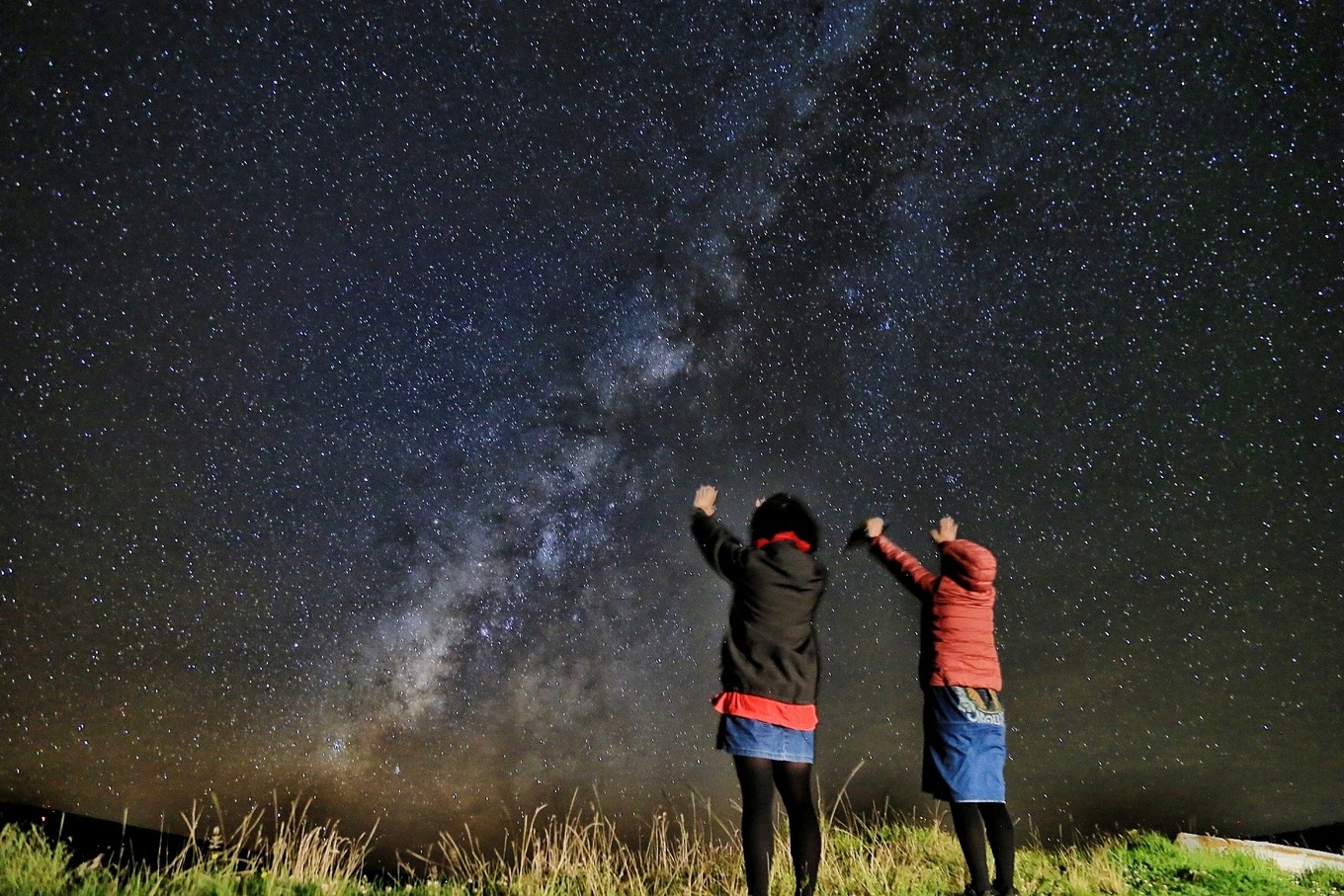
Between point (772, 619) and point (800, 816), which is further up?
point (772, 619)

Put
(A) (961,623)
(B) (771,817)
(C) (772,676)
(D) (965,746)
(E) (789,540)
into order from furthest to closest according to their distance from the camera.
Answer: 1. (A) (961,623)
2. (D) (965,746)
3. (E) (789,540)
4. (C) (772,676)
5. (B) (771,817)

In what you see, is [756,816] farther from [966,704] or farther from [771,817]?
[966,704]

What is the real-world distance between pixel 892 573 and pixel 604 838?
225 cm

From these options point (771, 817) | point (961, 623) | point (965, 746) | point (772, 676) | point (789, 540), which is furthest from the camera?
point (961, 623)

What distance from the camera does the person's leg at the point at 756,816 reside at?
3.06 meters

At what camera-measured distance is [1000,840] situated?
354cm

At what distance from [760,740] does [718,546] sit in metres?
0.83

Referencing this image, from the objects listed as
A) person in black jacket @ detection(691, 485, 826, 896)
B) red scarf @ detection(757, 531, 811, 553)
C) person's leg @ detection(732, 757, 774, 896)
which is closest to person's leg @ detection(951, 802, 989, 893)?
person in black jacket @ detection(691, 485, 826, 896)

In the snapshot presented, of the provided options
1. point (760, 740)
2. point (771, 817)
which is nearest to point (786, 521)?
point (760, 740)

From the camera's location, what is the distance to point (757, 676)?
3.25 m

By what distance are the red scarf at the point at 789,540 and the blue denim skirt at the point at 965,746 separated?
102 cm

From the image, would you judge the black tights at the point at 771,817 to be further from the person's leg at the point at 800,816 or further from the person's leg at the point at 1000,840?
the person's leg at the point at 1000,840

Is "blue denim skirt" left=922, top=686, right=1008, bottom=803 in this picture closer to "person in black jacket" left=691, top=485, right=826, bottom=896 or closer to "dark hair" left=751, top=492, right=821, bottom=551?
"person in black jacket" left=691, top=485, right=826, bottom=896

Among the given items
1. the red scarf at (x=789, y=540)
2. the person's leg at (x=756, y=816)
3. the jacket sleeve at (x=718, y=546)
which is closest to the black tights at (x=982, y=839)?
the person's leg at (x=756, y=816)
